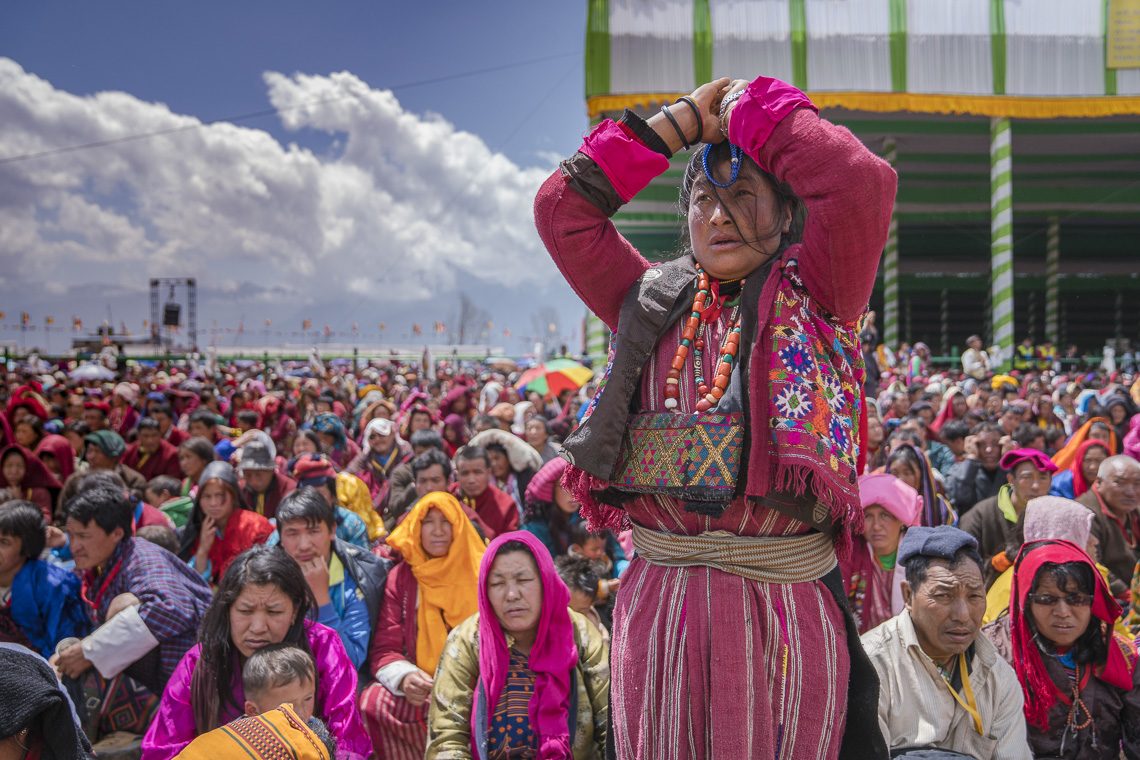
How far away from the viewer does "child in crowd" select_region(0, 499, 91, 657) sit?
3941mm

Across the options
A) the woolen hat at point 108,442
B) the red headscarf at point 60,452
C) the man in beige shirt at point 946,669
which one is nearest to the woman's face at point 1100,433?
the man in beige shirt at point 946,669

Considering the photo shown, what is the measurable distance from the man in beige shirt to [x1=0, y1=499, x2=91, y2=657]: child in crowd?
3421 mm

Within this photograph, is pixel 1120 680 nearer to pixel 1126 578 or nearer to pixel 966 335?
pixel 1126 578

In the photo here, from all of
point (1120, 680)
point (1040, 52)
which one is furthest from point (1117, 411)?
point (1040, 52)

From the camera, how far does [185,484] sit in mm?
6723

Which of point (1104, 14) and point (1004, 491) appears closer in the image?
point (1004, 491)

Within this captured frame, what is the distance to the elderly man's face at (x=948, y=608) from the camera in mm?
2881

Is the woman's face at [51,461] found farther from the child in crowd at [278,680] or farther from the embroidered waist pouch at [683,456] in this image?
the embroidered waist pouch at [683,456]

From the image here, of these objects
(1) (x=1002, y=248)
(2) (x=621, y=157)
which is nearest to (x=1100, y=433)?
(2) (x=621, y=157)

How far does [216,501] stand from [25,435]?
4.20 metres

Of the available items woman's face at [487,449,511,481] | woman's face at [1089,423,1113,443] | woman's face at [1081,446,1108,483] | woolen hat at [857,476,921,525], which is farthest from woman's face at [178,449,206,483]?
woman's face at [1089,423,1113,443]

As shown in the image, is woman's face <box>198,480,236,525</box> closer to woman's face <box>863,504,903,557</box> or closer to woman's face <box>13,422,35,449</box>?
woman's face <box>863,504,903,557</box>

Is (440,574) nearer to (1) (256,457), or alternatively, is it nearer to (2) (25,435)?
(1) (256,457)

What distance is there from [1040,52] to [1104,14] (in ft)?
4.03
